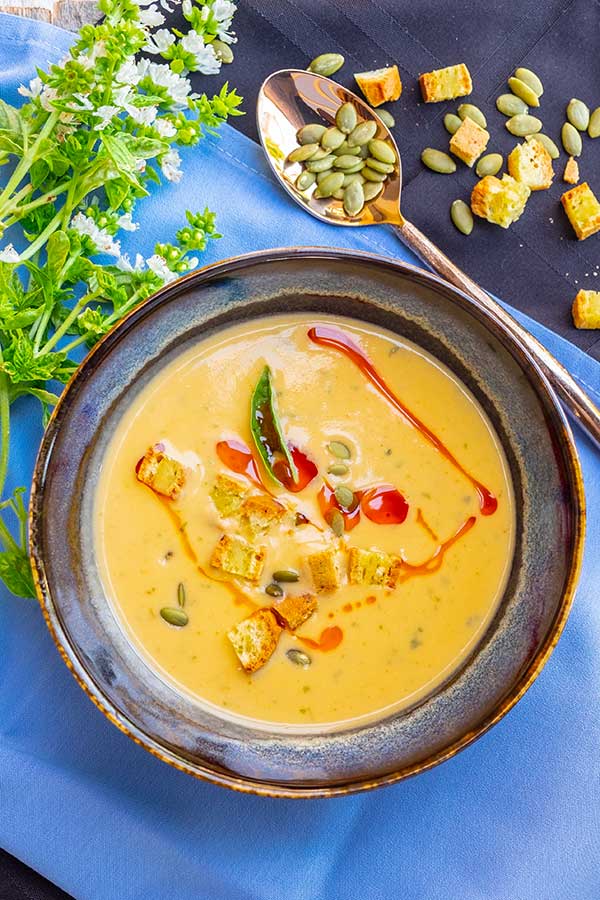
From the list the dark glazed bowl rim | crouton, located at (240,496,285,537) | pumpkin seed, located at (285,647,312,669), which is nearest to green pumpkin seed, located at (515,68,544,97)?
the dark glazed bowl rim

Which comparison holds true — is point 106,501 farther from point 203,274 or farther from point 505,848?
point 505,848

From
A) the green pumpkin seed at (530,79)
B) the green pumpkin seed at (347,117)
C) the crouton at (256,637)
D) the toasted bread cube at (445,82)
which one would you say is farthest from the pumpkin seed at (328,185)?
the crouton at (256,637)

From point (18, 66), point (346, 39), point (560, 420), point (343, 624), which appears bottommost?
point (343, 624)

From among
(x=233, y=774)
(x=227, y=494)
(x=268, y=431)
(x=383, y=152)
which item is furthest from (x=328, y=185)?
(x=233, y=774)

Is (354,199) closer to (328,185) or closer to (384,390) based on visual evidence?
(328,185)

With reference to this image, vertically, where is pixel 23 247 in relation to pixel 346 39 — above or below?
below

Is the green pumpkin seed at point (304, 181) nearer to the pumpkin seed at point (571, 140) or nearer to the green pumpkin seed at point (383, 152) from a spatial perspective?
the green pumpkin seed at point (383, 152)

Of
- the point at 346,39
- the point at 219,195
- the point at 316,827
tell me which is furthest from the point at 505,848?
the point at 346,39

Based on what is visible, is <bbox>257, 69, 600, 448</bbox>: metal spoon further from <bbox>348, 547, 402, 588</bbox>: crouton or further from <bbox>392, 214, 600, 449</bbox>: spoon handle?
<bbox>348, 547, 402, 588</bbox>: crouton

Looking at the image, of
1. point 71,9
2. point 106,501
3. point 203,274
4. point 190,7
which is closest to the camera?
point 203,274
